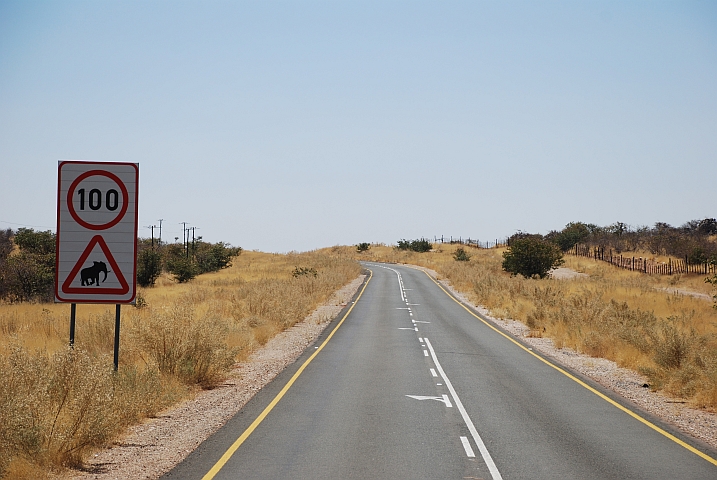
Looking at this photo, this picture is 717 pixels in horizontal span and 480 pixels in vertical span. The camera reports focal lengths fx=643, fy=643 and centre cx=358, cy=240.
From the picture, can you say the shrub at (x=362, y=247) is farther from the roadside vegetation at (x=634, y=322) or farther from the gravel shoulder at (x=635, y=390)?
the gravel shoulder at (x=635, y=390)

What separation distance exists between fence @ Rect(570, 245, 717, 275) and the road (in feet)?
156

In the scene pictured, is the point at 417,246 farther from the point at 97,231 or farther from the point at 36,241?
the point at 97,231

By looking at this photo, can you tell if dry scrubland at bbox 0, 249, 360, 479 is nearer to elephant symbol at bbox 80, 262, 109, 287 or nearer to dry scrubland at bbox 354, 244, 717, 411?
elephant symbol at bbox 80, 262, 109, 287

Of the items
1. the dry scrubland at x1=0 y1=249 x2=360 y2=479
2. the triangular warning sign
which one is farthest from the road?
the triangular warning sign

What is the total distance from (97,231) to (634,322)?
21259mm

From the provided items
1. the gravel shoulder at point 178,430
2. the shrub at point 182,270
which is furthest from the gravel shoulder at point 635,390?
the shrub at point 182,270

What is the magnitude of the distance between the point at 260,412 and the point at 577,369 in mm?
10144

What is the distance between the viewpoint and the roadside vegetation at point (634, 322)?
48.0ft

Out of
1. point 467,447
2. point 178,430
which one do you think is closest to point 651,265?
point 467,447

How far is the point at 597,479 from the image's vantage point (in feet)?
24.8

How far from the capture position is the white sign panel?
9859mm

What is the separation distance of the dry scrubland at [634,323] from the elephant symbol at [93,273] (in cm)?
1148

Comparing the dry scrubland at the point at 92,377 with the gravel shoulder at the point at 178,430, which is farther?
the gravel shoulder at the point at 178,430

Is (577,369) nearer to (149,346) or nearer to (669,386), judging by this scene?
(669,386)
